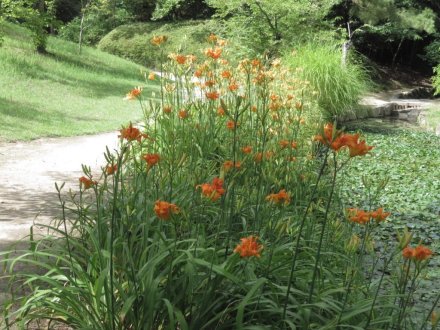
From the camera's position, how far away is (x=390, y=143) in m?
8.23

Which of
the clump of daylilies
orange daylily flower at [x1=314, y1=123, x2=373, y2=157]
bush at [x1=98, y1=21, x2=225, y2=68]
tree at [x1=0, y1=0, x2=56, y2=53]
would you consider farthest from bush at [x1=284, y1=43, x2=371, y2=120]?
bush at [x1=98, y1=21, x2=225, y2=68]

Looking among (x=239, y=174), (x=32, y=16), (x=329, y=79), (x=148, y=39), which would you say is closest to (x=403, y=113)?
(x=329, y=79)

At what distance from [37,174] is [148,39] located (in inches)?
604

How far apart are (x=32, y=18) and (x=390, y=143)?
826 centimetres

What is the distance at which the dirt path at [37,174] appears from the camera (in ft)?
12.5

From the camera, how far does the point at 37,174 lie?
5.23 m

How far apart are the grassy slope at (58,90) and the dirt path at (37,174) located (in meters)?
0.45

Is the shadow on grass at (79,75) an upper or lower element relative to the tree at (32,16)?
lower

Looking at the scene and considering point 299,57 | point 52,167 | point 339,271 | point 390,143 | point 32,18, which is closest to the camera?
point 339,271

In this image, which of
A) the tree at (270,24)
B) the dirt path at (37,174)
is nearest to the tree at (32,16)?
the tree at (270,24)

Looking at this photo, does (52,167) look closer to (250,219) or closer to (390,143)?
(250,219)

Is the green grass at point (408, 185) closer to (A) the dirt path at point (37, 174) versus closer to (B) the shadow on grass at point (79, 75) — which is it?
(A) the dirt path at point (37, 174)

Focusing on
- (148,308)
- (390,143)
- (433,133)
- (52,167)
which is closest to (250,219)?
(148,308)

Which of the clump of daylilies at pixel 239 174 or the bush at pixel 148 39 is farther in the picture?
the bush at pixel 148 39
